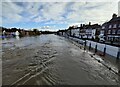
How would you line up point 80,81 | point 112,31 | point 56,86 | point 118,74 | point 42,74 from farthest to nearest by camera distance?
1. point 112,31
2. point 118,74
3. point 42,74
4. point 80,81
5. point 56,86

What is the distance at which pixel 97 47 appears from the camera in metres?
24.0

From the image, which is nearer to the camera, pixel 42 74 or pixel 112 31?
pixel 42 74

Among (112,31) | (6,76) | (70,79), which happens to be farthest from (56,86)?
(112,31)

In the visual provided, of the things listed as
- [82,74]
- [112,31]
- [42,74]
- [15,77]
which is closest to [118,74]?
[82,74]

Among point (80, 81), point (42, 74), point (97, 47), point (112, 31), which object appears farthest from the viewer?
point (112, 31)

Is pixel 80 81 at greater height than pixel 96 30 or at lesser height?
lesser

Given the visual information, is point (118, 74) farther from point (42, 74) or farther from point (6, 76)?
point (6, 76)

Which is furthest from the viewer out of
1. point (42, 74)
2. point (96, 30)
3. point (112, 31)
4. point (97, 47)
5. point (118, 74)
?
point (96, 30)

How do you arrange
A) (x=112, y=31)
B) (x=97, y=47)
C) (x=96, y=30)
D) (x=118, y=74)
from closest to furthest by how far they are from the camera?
1. (x=118, y=74)
2. (x=97, y=47)
3. (x=112, y=31)
4. (x=96, y=30)

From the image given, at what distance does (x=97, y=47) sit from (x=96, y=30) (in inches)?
1406

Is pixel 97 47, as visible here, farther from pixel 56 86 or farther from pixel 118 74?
pixel 56 86

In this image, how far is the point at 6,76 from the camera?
30.0 feet

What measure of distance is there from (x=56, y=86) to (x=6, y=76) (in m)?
4.49

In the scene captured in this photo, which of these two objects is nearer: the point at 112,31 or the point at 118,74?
the point at 118,74
